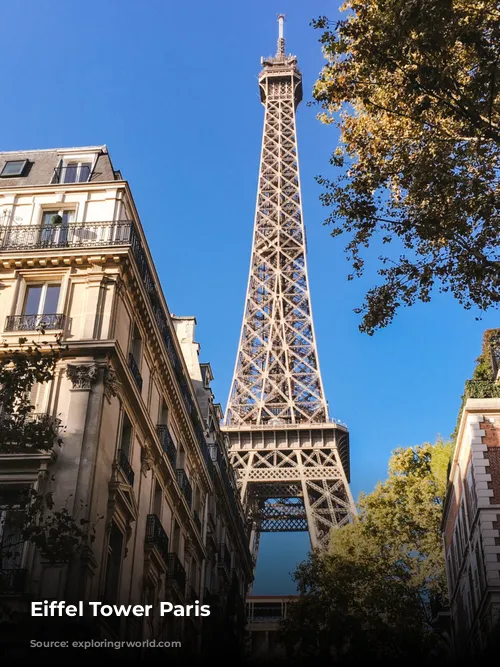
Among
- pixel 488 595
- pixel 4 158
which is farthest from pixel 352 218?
pixel 4 158

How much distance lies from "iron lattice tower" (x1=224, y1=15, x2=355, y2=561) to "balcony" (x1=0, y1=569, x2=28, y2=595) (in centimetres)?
4253

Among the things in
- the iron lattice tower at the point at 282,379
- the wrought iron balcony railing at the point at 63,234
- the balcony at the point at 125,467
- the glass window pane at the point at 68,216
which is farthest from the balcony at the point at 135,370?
the iron lattice tower at the point at 282,379

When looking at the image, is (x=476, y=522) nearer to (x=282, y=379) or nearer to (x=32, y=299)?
(x=32, y=299)

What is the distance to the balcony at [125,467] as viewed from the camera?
22.4 meters

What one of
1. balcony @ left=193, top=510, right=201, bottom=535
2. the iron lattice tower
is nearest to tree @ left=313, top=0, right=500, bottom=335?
balcony @ left=193, top=510, right=201, bottom=535

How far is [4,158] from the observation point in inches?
1147

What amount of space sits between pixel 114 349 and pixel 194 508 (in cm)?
1119

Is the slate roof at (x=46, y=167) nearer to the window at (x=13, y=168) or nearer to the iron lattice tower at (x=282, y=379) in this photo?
the window at (x=13, y=168)

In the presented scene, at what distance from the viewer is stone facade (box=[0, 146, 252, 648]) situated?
20.4 metres

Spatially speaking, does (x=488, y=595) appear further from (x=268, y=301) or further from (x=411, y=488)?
(x=268, y=301)

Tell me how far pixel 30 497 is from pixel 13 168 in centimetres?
1316

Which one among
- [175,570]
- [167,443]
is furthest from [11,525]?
[167,443]

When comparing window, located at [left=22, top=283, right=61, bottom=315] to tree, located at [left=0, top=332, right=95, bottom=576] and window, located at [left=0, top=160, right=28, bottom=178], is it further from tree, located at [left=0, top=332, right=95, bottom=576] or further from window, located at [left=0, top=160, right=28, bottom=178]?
window, located at [left=0, top=160, right=28, bottom=178]

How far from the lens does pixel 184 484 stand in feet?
97.1
